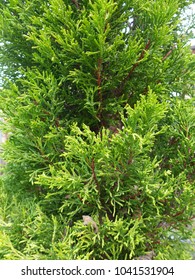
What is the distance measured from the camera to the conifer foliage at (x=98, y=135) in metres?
1.79

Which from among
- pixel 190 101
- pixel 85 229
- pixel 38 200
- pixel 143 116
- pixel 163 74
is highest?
pixel 163 74

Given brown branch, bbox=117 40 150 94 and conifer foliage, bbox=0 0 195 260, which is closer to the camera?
conifer foliage, bbox=0 0 195 260

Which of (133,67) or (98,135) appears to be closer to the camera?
(98,135)

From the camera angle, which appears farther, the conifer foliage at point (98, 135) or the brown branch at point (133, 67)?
the brown branch at point (133, 67)

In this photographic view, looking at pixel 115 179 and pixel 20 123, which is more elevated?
pixel 20 123

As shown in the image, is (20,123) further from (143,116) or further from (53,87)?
(143,116)

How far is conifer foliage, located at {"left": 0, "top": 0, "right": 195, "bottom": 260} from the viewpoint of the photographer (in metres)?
1.79

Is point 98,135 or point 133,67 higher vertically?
point 133,67

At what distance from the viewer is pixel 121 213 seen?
2066 millimetres

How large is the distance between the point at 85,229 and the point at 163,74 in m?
1.37

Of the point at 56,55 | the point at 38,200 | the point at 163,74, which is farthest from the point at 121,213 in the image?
the point at 56,55

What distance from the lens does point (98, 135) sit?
181cm

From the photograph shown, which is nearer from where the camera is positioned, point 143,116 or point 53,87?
point 143,116
